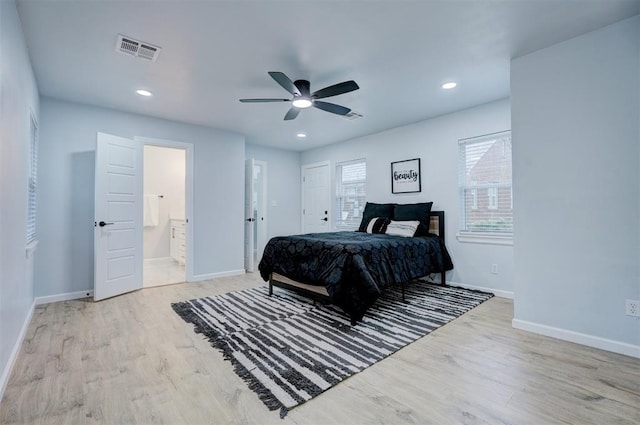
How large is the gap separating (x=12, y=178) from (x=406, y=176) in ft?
14.2

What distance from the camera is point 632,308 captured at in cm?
213

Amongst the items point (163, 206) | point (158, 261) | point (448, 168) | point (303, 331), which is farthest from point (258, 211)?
point (303, 331)

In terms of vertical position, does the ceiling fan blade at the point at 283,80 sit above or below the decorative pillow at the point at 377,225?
above

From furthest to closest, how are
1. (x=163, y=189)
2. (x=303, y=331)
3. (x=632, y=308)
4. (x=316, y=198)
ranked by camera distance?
(x=163, y=189) → (x=316, y=198) → (x=303, y=331) → (x=632, y=308)

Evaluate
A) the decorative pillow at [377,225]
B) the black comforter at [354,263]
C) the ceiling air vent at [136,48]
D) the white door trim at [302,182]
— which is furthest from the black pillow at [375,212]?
the ceiling air vent at [136,48]

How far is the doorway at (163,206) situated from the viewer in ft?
19.8

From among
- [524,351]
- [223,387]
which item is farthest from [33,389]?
[524,351]

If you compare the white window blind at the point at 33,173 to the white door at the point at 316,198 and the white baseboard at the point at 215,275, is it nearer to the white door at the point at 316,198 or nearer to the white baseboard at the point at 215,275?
the white baseboard at the point at 215,275

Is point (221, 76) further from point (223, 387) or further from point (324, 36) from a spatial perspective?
point (223, 387)

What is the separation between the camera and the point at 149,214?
6.08m

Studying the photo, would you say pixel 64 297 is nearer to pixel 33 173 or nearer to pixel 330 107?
pixel 33 173

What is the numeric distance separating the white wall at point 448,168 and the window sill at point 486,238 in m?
0.05

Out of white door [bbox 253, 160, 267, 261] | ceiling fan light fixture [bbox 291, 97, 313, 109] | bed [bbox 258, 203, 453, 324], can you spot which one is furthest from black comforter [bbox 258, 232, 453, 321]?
white door [bbox 253, 160, 267, 261]

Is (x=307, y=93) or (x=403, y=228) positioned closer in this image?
(x=307, y=93)
